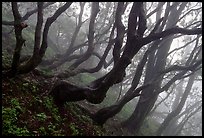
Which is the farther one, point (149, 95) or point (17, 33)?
point (149, 95)

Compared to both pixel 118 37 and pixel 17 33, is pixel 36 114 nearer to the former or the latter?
pixel 17 33

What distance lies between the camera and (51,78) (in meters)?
10.9

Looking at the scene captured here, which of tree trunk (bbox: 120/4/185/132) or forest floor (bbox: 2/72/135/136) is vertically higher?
tree trunk (bbox: 120/4/185/132)

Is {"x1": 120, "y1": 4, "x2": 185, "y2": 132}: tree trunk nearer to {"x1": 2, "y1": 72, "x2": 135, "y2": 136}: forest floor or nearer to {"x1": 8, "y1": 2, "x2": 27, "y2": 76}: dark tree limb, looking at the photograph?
{"x1": 2, "y1": 72, "x2": 135, "y2": 136}: forest floor

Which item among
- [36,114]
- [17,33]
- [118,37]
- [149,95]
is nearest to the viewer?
[17,33]

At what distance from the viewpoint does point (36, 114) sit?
26.9 ft

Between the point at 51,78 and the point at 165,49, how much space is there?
20.4 feet

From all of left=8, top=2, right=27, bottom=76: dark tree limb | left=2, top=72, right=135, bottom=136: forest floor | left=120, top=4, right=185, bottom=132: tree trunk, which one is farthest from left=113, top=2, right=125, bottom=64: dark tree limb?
left=120, top=4, right=185, bottom=132: tree trunk

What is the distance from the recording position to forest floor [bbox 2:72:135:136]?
7216 mm

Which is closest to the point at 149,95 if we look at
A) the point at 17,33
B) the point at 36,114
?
the point at 36,114

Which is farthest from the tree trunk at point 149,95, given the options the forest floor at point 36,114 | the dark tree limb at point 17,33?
the dark tree limb at point 17,33

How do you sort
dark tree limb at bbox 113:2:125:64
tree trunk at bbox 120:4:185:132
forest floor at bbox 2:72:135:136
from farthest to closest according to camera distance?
tree trunk at bbox 120:4:185:132 < dark tree limb at bbox 113:2:125:64 < forest floor at bbox 2:72:135:136

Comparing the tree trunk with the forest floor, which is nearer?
the forest floor

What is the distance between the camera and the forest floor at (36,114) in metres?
7.22
